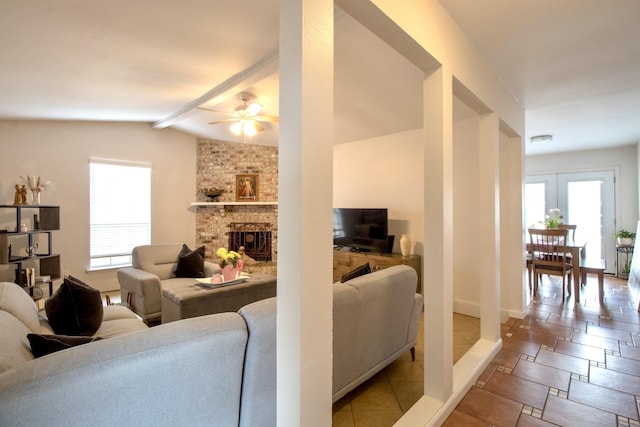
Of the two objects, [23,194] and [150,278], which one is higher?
[23,194]

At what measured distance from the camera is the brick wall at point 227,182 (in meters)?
6.04

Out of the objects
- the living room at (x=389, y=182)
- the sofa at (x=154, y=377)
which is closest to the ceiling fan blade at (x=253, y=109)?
the living room at (x=389, y=182)

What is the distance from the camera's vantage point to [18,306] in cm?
189

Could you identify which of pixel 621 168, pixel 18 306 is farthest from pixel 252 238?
pixel 621 168

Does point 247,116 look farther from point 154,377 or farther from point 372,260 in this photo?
point 154,377

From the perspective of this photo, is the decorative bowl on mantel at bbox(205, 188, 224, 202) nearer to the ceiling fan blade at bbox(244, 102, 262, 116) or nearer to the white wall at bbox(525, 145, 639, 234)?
the ceiling fan blade at bbox(244, 102, 262, 116)

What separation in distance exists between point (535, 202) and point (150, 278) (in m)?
7.55

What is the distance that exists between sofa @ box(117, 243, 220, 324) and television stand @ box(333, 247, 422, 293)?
1919 millimetres

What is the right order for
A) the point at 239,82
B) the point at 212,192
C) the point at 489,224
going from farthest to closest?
the point at 212,192
the point at 239,82
the point at 489,224

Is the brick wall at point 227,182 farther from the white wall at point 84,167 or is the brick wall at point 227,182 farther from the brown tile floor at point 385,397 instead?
the brown tile floor at point 385,397

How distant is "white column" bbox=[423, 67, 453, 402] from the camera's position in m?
1.89

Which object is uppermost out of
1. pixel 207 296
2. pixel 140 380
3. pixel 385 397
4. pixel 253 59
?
pixel 253 59

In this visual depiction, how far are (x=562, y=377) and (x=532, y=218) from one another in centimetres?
538

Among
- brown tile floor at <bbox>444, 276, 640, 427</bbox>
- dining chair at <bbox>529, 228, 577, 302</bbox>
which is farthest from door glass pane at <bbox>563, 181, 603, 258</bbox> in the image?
brown tile floor at <bbox>444, 276, 640, 427</bbox>
